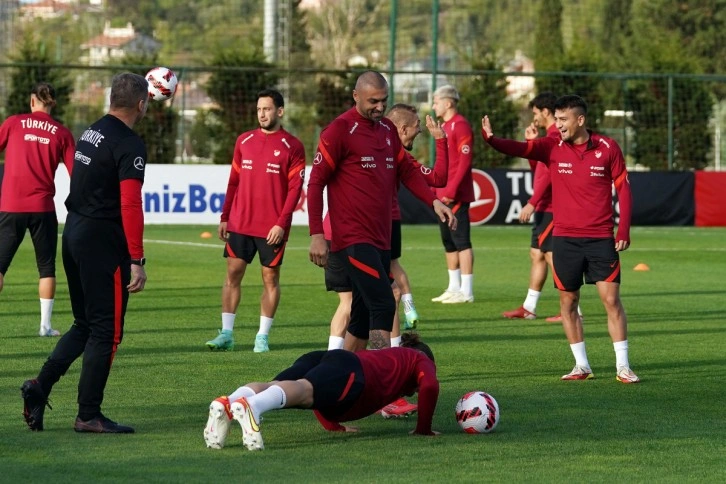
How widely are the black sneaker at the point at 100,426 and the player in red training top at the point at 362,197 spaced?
5.13 feet

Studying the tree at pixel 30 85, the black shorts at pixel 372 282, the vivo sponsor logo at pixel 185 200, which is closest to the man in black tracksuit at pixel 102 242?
the black shorts at pixel 372 282

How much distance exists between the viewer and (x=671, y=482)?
694 cm

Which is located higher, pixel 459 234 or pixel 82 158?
pixel 82 158

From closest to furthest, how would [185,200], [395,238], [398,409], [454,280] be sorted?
[398,409] < [395,238] < [454,280] < [185,200]

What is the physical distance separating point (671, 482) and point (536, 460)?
0.77 metres

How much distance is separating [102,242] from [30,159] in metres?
4.58

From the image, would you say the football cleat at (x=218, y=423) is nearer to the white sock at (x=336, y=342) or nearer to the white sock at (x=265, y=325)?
the white sock at (x=336, y=342)

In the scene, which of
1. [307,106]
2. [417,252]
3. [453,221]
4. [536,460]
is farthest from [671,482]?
[307,106]

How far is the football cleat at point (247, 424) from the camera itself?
23.9 ft

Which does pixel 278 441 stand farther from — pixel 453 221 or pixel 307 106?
pixel 307 106

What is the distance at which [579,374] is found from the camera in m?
10.5

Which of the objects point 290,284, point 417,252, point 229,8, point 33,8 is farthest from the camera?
point 229,8

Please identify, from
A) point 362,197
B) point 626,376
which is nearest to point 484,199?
point 626,376

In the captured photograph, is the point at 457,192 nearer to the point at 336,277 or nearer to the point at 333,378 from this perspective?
the point at 336,277
